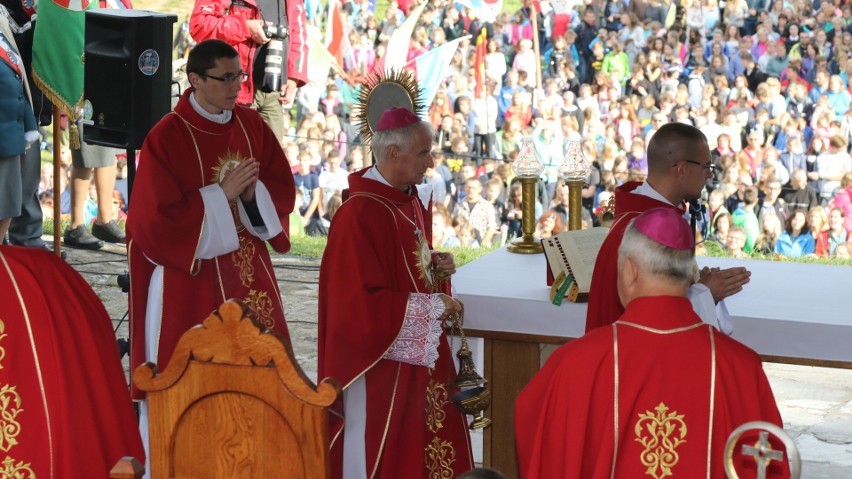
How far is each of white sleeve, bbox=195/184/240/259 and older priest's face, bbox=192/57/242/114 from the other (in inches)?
11.8

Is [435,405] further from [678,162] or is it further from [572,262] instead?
[678,162]

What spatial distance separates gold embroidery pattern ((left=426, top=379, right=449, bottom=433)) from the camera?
13.4ft

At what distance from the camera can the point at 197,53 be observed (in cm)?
423

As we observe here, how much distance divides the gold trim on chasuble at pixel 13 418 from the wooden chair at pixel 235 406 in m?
0.40

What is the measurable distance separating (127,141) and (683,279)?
327 centimetres

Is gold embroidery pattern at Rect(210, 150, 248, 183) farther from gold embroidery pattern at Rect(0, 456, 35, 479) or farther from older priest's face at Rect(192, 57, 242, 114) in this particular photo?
gold embroidery pattern at Rect(0, 456, 35, 479)

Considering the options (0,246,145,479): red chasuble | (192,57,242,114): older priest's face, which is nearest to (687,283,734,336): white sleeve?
(0,246,145,479): red chasuble

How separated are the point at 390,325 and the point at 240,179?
83cm

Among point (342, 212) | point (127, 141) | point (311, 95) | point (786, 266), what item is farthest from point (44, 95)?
point (311, 95)

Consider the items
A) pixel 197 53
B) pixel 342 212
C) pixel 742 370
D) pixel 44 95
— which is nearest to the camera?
pixel 742 370

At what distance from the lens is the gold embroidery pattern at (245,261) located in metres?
4.40

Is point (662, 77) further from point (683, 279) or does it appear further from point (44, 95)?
point (683, 279)

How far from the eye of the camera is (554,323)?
13.5 feet

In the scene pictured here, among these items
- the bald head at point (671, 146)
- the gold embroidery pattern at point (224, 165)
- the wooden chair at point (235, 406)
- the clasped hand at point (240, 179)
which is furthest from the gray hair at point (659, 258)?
the gold embroidery pattern at point (224, 165)
